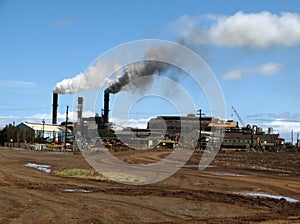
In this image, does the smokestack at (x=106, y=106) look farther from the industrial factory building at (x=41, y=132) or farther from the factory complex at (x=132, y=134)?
the industrial factory building at (x=41, y=132)

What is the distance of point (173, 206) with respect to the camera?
1791cm

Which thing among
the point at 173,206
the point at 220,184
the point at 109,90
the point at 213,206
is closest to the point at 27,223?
the point at 173,206

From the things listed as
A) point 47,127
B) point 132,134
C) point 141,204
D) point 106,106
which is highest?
point 106,106

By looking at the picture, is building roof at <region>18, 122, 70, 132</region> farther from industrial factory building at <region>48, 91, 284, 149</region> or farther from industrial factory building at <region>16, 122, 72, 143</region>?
industrial factory building at <region>48, 91, 284, 149</region>

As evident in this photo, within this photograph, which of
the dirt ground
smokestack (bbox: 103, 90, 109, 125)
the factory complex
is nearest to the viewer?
the dirt ground

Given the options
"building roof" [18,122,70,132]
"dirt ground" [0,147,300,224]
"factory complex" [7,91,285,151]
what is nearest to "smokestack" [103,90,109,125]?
"factory complex" [7,91,285,151]

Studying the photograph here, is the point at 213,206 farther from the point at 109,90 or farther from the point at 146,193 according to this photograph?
the point at 109,90

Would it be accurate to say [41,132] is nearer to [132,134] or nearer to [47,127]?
[47,127]

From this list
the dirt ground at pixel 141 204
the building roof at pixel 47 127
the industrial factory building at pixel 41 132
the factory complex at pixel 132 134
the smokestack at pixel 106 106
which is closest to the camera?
the dirt ground at pixel 141 204

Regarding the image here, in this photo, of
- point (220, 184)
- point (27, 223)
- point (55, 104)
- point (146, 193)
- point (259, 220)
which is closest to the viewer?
point (27, 223)

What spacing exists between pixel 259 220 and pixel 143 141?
97724 millimetres

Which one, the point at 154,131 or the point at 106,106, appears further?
the point at 154,131

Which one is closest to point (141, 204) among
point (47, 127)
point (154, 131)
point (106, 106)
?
point (106, 106)

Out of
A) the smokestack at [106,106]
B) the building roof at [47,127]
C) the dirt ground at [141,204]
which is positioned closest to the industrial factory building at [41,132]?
the building roof at [47,127]
